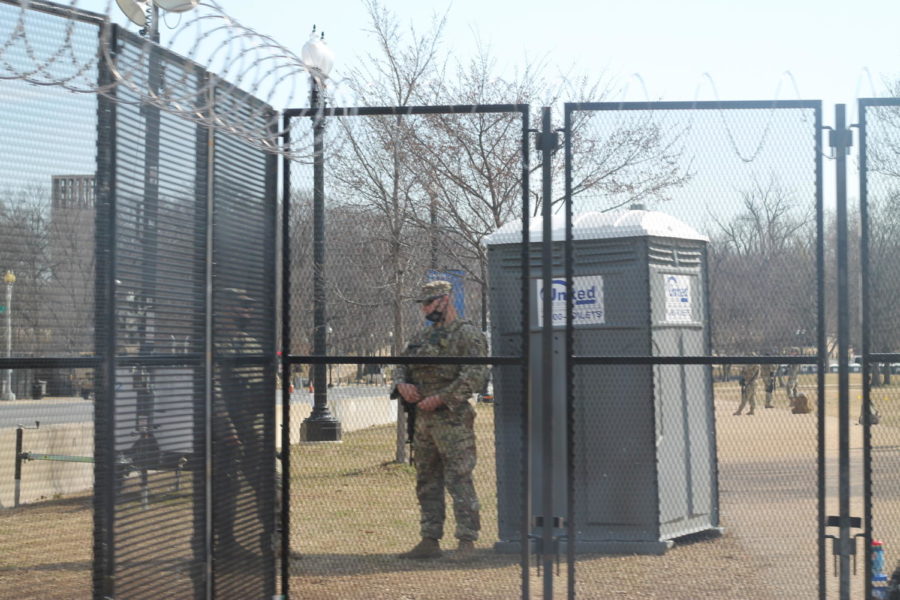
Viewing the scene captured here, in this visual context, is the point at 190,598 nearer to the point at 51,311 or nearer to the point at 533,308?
the point at 51,311

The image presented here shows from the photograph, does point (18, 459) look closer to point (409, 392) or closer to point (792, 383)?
point (409, 392)

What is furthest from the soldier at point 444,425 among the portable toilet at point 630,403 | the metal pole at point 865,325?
the metal pole at point 865,325

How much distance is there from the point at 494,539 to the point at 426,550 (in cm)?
56

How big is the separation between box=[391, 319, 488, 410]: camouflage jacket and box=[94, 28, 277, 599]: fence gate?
0.85 metres

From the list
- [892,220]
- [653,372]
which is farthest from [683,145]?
[653,372]

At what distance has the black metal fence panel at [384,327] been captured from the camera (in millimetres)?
5895

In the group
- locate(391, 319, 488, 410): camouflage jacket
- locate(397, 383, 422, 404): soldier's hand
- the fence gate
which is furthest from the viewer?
locate(397, 383, 422, 404): soldier's hand

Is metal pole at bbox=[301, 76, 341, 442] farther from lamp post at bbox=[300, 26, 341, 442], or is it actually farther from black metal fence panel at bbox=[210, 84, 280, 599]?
black metal fence panel at bbox=[210, 84, 280, 599]

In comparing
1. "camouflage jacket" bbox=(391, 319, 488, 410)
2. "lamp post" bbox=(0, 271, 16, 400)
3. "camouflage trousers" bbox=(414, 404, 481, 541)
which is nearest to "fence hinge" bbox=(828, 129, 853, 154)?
"camouflage jacket" bbox=(391, 319, 488, 410)

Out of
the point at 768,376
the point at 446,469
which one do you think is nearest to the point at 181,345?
the point at 446,469

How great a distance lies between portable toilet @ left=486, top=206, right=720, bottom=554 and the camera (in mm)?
6707

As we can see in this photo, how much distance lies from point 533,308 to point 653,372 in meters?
1.00

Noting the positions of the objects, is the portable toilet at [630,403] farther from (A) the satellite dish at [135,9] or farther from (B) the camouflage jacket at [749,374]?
(A) the satellite dish at [135,9]

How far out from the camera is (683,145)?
18.5 feet
